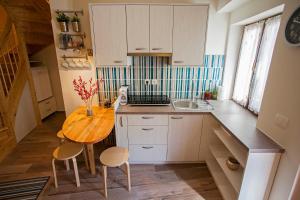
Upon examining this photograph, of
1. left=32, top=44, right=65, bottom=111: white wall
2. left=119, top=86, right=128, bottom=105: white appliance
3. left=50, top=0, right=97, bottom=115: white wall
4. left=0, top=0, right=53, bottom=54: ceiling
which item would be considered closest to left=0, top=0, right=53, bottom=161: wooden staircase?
left=0, top=0, right=53, bottom=54: ceiling

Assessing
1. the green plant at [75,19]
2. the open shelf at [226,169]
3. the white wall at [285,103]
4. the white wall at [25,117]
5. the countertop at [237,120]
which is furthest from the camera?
the white wall at [25,117]

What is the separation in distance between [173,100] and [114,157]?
1.27 meters

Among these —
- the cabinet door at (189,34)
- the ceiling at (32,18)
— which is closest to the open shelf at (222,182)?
the cabinet door at (189,34)

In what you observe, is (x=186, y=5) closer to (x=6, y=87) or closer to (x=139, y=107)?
(x=139, y=107)

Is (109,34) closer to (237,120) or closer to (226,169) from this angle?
(237,120)

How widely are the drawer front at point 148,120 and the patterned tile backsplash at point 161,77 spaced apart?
627mm

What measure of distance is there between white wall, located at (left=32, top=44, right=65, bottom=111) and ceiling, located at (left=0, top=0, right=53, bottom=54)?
316mm

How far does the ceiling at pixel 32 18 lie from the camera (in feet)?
9.28

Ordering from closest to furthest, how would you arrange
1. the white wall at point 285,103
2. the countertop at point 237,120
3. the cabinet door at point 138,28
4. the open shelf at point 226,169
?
the white wall at point 285,103 → the countertop at point 237,120 → the open shelf at point 226,169 → the cabinet door at point 138,28

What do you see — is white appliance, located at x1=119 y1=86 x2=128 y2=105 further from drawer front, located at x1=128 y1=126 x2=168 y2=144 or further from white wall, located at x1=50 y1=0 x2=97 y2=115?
white wall, located at x1=50 y1=0 x2=97 y2=115

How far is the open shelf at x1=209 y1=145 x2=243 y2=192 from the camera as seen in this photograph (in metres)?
1.56

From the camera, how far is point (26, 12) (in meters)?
3.02

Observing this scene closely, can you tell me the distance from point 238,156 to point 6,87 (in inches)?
150

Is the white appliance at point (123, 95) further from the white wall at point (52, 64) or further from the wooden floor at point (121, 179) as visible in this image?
the white wall at point (52, 64)
